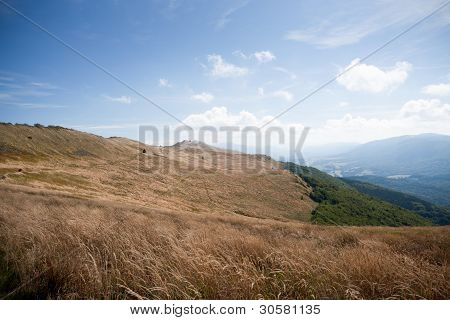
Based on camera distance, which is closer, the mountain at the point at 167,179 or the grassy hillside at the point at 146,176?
the grassy hillside at the point at 146,176

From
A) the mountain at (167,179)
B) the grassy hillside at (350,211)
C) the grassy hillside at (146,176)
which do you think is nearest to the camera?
the grassy hillside at (146,176)

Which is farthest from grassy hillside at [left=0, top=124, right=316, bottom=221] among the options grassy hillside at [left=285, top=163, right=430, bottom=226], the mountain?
grassy hillside at [left=285, top=163, right=430, bottom=226]

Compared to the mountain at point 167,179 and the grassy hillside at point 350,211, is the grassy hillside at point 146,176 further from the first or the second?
the grassy hillside at point 350,211

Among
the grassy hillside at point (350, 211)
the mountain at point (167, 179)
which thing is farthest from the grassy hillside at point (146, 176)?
the grassy hillside at point (350, 211)

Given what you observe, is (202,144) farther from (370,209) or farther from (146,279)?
(146,279)

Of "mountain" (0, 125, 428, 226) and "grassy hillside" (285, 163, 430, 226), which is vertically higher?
"mountain" (0, 125, 428, 226)

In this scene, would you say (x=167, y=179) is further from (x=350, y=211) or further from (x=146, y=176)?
(x=350, y=211)

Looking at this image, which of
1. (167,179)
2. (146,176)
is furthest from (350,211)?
(146,176)

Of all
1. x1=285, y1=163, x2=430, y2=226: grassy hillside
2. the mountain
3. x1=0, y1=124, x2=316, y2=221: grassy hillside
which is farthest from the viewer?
x1=285, y1=163, x2=430, y2=226: grassy hillside

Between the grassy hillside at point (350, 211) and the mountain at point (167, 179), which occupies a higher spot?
the mountain at point (167, 179)

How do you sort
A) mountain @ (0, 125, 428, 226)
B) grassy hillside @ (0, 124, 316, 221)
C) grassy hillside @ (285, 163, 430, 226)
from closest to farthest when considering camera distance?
grassy hillside @ (0, 124, 316, 221), mountain @ (0, 125, 428, 226), grassy hillside @ (285, 163, 430, 226)

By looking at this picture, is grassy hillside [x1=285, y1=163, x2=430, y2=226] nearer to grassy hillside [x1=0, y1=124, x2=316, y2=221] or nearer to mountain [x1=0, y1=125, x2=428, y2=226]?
mountain [x1=0, y1=125, x2=428, y2=226]

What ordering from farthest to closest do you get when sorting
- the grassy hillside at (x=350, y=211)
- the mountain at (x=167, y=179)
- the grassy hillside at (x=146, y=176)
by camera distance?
1. the grassy hillside at (x=350, y=211)
2. the mountain at (x=167, y=179)
3. the grassy hillside at (x=146, y=176)
